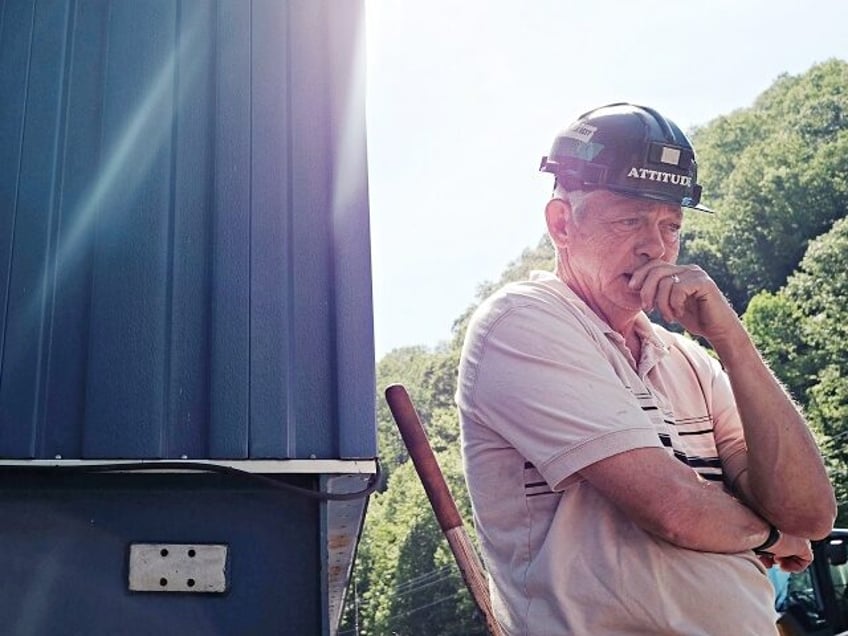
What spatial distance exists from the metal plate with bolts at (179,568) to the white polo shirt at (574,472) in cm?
61

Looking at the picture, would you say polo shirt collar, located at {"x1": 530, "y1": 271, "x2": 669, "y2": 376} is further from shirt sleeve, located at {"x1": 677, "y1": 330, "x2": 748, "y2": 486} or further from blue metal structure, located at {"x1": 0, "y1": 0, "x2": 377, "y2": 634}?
blue metal structure, located at {"x1": 0, "y1": 0, "x2": 377, "y2": 634}

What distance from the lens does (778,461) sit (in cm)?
189

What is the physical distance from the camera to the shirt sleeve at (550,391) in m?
1.77

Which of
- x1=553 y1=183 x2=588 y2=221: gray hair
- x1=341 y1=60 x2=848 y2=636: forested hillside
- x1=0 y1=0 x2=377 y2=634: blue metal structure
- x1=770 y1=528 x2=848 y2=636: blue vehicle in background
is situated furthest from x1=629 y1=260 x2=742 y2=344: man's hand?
x1=341 y1=60 x2=848 y2=636: forested hillside

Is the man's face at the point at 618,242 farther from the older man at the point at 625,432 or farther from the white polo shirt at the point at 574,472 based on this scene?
the white polo shirt at the point at 574,472

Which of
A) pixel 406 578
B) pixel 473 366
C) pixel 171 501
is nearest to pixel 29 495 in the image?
pixel 171 501

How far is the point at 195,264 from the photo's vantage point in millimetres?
2105

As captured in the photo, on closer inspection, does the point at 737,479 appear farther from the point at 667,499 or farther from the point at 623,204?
the point at 623,204

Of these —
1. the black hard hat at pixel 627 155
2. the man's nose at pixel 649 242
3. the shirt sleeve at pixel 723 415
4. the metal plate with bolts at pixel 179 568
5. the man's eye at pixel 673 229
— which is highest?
the black hard hat at pixel 627 155

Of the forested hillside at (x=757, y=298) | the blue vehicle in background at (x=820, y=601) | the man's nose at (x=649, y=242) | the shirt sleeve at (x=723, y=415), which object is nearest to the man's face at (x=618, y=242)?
the man's nose at (x=649, y=242)

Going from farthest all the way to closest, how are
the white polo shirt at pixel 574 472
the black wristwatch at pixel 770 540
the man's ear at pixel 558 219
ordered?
the man's ear at pixel 558 219
the black wristwatch at pixel 770 540
the white polo shirt at pixel 574 472

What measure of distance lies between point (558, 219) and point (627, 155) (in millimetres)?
267

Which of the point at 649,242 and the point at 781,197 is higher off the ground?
the point at 781,197

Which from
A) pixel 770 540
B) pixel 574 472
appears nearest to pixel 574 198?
pixel 574 472
